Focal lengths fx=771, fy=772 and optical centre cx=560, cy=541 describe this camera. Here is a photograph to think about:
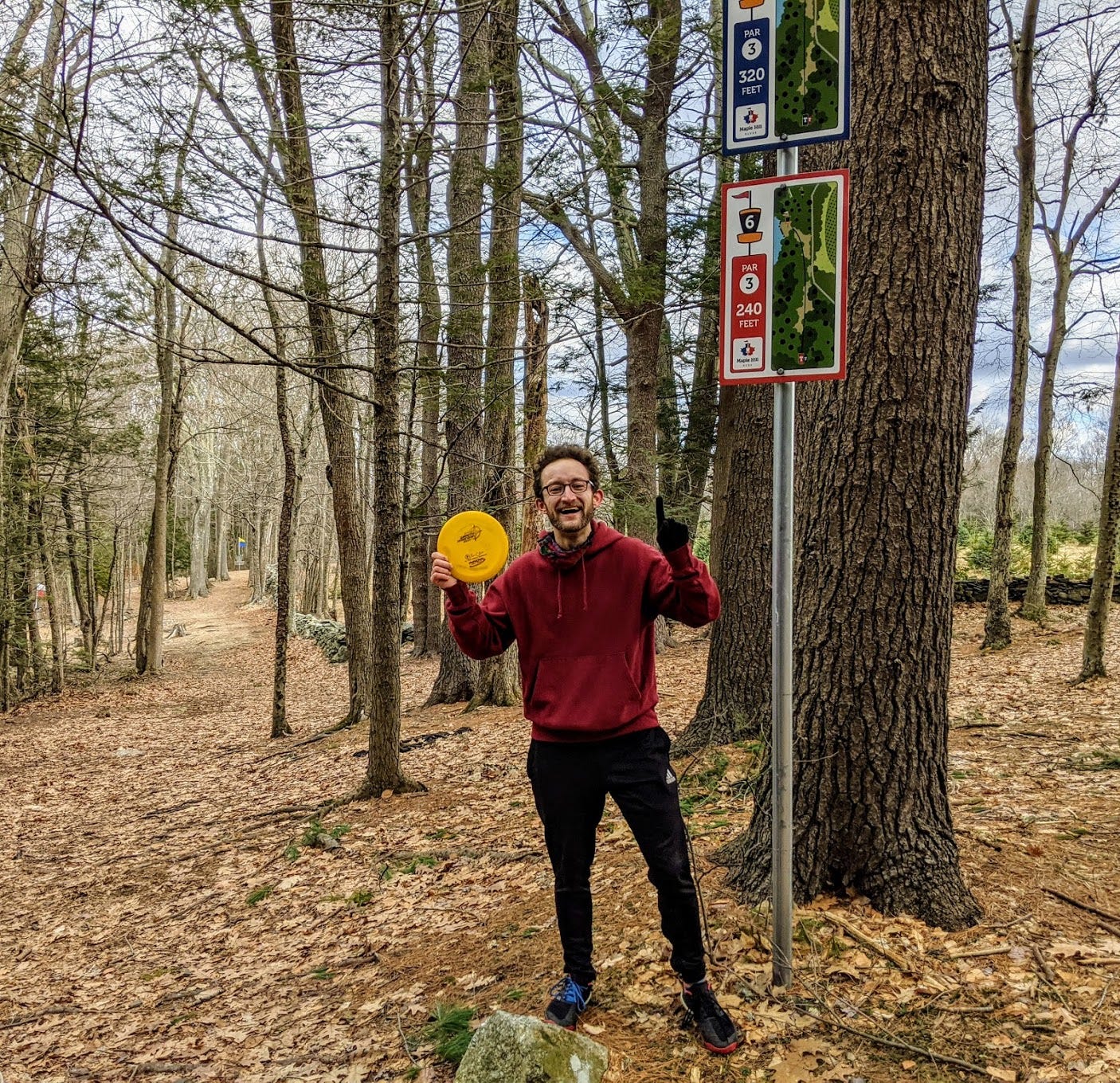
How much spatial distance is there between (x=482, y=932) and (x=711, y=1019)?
5.56ft

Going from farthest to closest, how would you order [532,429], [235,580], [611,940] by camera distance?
[235,580] → [532,429] → [611,940]

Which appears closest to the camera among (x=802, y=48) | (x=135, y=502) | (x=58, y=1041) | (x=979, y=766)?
(x=802, y=48)

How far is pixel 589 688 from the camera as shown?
2777 mm

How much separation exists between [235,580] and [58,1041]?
50.9m

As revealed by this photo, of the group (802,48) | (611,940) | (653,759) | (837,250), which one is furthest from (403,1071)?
(802,48)

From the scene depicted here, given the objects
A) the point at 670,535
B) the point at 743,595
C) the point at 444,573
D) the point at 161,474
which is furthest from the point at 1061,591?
the point at 161,474

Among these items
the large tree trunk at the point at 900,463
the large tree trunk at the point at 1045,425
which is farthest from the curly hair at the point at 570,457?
the large tree trunk at the point at 1045,425

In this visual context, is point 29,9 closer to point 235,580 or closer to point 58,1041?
point 58,1041

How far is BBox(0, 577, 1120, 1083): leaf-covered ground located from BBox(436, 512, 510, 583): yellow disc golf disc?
1.76 meters

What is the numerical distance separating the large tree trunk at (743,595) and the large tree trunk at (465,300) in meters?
2.25

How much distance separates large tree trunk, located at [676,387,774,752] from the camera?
5895 mm

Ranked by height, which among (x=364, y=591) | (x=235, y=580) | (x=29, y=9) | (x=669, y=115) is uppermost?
(x=29, y=9)

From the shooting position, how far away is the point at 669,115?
10.1m

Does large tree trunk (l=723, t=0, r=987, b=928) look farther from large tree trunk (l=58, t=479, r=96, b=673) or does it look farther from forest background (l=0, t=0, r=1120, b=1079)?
large tree trunk (l=58, t=479, r=96, b=673)
